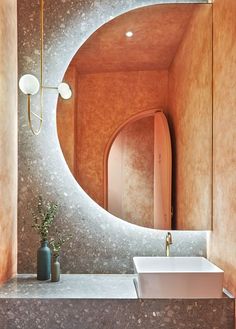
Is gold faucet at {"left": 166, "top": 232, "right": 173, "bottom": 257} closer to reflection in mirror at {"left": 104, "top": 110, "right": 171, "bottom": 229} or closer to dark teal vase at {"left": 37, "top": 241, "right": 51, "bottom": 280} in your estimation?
reflection in mirror at {"left": 104, "top": 110, "right": 171, "bottom": 229}

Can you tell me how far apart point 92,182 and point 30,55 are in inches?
31.9

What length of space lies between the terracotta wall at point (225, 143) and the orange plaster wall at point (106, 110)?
323 mm

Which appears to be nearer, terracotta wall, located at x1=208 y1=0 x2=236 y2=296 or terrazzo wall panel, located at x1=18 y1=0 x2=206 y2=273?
terracotta wall, located at x1=208 y1=0 x2=236 y2=296

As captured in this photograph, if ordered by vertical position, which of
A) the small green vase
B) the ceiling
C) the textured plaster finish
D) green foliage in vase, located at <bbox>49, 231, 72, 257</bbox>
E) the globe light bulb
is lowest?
the textured plaster finish

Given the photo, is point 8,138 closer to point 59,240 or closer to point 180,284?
point 59,240

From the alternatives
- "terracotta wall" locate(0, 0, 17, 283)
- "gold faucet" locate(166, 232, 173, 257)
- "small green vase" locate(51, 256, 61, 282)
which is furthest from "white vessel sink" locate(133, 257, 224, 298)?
"terracotta wall" locate(0, 0, 17, 283)

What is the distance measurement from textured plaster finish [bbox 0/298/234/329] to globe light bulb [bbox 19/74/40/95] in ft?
3.41

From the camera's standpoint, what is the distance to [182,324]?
5.44 feet

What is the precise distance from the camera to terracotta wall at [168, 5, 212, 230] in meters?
2.10

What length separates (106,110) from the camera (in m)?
2.11

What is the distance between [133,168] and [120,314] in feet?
2.55

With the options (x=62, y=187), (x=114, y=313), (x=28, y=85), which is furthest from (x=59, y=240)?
(x=28, y=85)

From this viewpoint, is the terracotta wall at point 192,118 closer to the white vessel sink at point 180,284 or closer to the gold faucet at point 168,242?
the gold faucet at point 168,242

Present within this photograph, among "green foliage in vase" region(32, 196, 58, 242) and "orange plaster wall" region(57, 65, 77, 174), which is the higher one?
"orange plaster wall" region(57, 65, 77, 174)
